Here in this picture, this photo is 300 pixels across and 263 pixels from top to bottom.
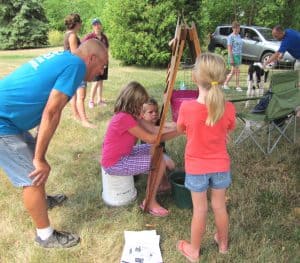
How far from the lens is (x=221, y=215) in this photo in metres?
2.94

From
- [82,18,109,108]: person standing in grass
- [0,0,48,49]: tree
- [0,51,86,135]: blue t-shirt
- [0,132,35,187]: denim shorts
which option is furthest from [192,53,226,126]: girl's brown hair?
[0,0,48,49]: tree

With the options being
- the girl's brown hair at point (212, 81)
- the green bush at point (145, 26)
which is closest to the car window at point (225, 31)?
the green bush at point (145, 26)

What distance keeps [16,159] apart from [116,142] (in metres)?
0.89

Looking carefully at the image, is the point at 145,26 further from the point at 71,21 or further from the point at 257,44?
the point at 71,21

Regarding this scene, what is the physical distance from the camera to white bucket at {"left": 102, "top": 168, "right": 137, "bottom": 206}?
12.3 ft

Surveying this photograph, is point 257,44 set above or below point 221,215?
below

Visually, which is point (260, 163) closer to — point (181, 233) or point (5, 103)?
point (181, 233)

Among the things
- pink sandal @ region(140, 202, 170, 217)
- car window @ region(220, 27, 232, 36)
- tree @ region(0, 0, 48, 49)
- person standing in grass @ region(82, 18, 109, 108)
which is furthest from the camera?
tree @ region(0, 0, 48, 49)

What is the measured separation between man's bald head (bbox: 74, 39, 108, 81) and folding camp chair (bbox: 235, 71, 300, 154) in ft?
8.52

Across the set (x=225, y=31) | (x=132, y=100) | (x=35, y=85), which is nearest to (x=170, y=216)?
(x=132, y=100)

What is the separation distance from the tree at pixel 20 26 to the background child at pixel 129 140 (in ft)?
63.9

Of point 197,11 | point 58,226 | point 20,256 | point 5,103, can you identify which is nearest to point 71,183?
point 58,226

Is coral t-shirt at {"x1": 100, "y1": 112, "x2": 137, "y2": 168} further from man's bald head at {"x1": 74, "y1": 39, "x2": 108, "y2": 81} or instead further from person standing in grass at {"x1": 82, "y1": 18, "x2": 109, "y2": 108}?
person standing in grass at {"x1": 82, "y1": 18, "x2": 109, "y2": 108}

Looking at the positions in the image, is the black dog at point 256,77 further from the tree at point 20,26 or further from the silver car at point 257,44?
the tree at point 20,26
